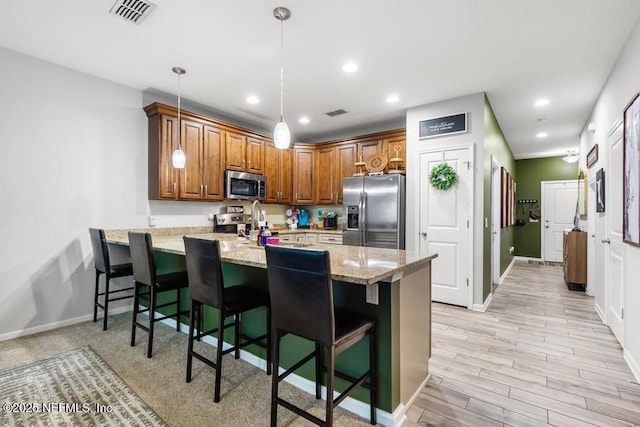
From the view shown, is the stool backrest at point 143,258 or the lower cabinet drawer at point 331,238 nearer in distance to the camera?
the stool backrest at point 143,258

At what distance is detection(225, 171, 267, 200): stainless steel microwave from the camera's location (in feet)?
14.3

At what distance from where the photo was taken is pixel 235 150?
4.49 m

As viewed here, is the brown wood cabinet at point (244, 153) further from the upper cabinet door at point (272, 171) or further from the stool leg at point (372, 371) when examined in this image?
the stool leg at point (372, 371)

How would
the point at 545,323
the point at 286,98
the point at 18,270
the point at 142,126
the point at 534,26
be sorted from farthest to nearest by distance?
the point at 286,98
the point at 142,126
the point at 545,323
the point at 18,270
the point at 534,26

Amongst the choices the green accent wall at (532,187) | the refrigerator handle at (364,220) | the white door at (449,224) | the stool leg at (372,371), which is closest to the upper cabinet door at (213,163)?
the refrigerator handle at (364,220)

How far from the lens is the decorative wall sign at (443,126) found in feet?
12.6

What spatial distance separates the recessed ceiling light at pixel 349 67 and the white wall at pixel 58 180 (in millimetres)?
2520

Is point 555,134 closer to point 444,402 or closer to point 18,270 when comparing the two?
point 444,402

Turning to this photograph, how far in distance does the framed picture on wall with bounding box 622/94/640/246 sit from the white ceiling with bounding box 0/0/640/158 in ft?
2.47

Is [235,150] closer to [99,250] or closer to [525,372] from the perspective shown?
[99,250]

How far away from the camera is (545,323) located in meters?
3.37

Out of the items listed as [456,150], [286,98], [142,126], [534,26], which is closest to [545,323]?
[456,150]

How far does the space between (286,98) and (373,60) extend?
1.41 metres

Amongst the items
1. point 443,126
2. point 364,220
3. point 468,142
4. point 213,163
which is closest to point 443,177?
point 468,142
